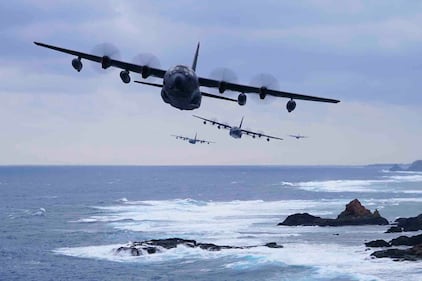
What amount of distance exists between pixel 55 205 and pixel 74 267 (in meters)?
107

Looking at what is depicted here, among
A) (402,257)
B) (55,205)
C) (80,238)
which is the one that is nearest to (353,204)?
(402,257)

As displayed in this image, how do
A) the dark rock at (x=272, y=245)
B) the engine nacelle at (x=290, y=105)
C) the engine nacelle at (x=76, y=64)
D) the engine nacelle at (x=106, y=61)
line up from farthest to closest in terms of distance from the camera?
the dark rock at (x=272, y=245) < the engine nacelle at (x=106, y=61) < the engine nacelle at (x=76, y=64) < the engine nacelle at (x=290, y=105)

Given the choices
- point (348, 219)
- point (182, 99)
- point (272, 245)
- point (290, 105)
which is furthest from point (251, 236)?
point (182, 99)

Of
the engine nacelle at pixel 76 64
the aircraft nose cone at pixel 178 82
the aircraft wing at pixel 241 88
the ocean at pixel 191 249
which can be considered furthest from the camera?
the ocean at pixel 191 249

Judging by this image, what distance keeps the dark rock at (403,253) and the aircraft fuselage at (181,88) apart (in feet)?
198

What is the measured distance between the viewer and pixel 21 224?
144500 millimetres

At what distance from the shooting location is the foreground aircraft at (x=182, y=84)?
35.1 m

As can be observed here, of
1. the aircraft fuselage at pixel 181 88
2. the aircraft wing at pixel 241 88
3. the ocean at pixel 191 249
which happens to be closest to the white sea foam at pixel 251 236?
the ocean at pixel 191 249

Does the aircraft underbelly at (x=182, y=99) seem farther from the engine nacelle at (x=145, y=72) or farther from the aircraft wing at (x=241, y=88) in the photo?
the engine nacelle at (x=145, y=72)

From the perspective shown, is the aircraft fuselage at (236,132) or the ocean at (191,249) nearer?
the ocean at (191,249)

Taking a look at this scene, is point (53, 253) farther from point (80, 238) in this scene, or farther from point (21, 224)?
point (21, 224)

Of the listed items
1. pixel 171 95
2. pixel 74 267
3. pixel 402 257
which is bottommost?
pixel 74 267

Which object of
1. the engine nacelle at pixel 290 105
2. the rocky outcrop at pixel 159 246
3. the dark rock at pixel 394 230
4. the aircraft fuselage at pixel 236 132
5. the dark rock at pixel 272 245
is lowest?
the rocky outcrop at pixel 159 246

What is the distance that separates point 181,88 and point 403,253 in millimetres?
63842
